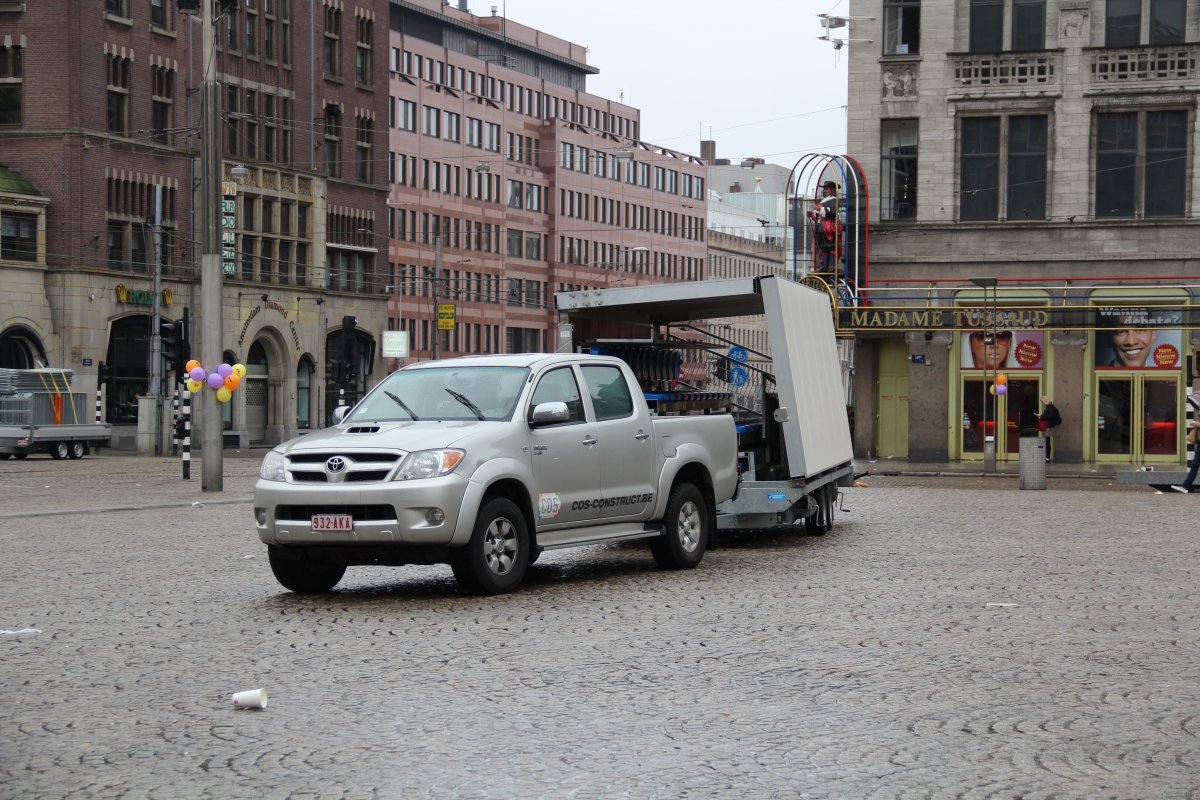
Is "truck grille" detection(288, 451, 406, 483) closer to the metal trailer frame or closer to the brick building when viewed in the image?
the metal trailer frame

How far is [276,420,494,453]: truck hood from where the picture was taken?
13.6 meters

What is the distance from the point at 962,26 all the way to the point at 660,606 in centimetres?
3630

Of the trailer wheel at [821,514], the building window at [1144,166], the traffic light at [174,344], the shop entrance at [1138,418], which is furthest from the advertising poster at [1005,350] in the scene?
the trailer wheel at [821,514]

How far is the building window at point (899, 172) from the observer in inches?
1853

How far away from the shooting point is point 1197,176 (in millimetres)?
45031

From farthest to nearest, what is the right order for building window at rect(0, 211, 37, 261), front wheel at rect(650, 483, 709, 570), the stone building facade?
building window at rect(0, 211, 37, 261)
the stone building facade
front wheel at rect(650, 483, 709, 570)

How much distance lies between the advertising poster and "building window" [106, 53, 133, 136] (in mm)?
36213

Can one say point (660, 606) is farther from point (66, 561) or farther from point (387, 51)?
point (387, 51)

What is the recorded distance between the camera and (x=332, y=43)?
83.4 metres

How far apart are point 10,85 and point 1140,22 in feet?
133

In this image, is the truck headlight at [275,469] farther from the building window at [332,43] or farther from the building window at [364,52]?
the building window at [364,52]

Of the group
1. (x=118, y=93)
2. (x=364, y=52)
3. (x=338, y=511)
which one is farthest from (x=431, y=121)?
(x=338, y=511)

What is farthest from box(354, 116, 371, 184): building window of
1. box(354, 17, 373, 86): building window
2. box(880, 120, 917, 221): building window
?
box(880, 120, 917, 221): building window

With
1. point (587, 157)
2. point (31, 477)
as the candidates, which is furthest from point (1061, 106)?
point (587, 157)
